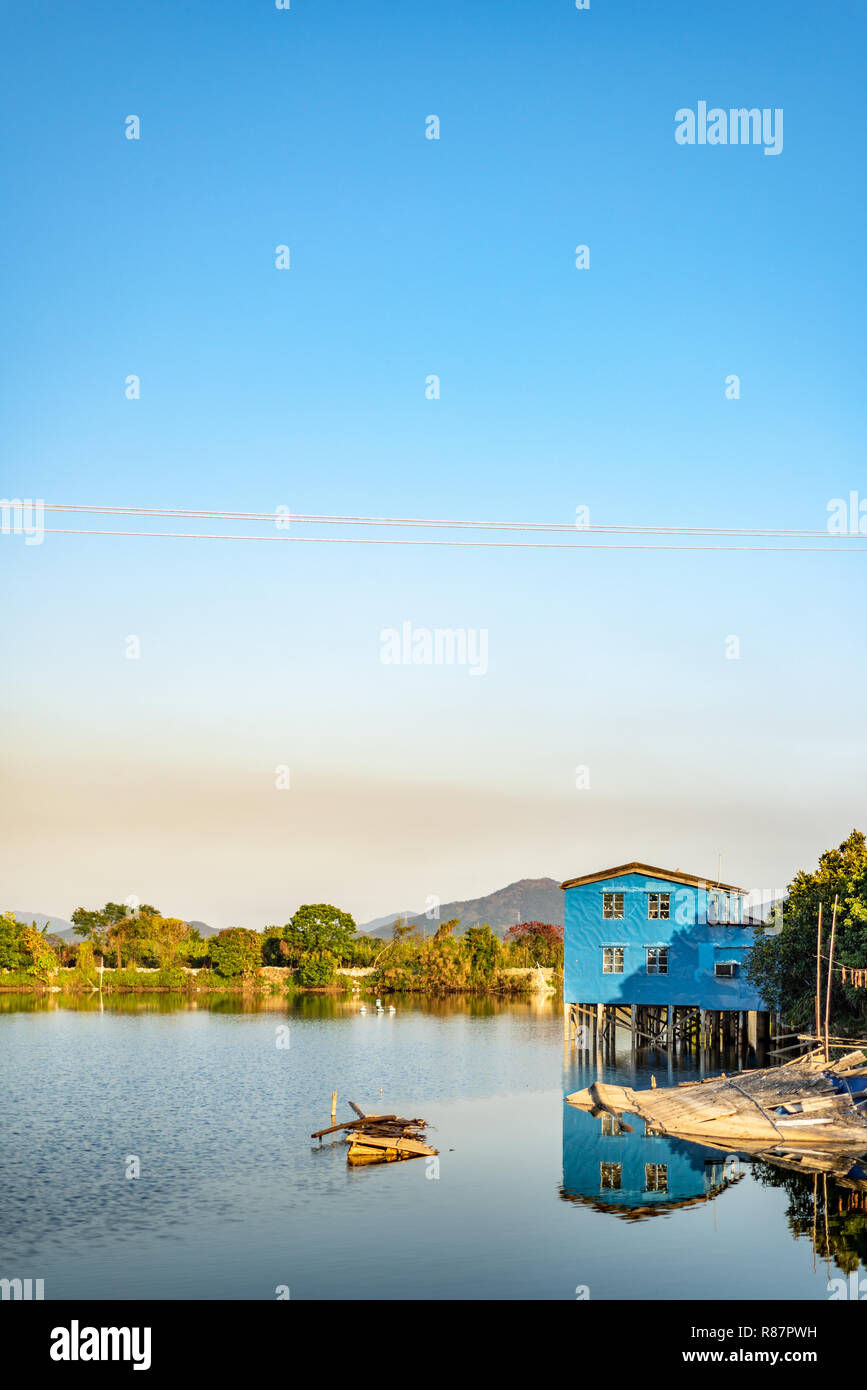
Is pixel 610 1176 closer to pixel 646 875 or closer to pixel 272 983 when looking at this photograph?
pixel 646 875

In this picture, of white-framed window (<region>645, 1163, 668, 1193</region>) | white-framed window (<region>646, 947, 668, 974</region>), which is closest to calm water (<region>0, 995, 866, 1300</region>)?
white-framed window (<region>645, 1163, 668, 1193</region>)

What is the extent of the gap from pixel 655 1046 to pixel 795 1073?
24497 mm

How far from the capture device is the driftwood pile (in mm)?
34156

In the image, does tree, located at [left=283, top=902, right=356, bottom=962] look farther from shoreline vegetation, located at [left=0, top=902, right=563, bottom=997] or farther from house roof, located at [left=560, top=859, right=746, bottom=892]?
house roof, located at [left=560, top=859, right=746, bottom=892]

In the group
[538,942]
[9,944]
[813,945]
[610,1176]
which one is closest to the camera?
[610,1176]

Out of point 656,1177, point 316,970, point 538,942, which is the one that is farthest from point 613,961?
point 538,942

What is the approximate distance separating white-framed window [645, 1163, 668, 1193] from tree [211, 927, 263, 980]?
88.9 m

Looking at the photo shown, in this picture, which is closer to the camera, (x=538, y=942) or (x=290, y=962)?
(x=290, y=962)

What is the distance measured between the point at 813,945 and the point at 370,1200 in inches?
928

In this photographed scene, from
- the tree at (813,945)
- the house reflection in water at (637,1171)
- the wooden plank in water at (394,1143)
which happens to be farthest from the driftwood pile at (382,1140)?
the tree at (813,945)

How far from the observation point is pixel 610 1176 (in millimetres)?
32219
